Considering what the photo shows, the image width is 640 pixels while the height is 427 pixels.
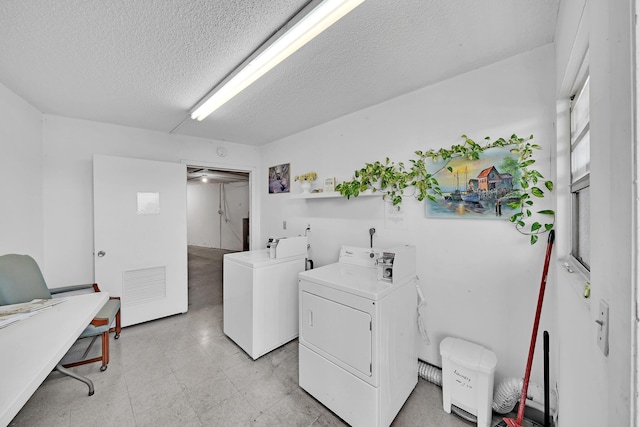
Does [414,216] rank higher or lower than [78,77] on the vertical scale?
lower

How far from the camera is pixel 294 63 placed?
1882mm


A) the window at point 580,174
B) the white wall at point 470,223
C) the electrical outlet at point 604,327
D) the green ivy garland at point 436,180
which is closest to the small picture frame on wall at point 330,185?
the green ivy garland at point 436,180

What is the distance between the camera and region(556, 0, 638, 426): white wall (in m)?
0.52

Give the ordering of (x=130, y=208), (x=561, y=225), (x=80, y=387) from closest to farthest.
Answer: (x=561, y=225) < (x=80, y=387) < (x=130, y=208)

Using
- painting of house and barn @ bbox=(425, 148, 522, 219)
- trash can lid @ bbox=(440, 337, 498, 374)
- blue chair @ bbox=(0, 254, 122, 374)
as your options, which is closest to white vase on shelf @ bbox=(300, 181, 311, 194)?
painting of house and barn @ bbox=(425, 148, 522, 219)

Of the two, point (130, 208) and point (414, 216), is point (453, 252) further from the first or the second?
point (130, 208)

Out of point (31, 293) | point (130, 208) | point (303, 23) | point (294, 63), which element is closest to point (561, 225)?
point (303, 23)

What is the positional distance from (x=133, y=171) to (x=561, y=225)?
4251 millimetres

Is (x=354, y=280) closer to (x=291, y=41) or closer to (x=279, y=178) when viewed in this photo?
(x=291, y=41)

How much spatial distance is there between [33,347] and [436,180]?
8.96 ft

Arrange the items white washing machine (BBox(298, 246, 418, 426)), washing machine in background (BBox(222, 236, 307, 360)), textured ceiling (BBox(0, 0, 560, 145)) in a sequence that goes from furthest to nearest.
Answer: washing machine in background (BBox(222, 236, 307, 360))
white washing machine (BBox(298, 246, 418, 426))
textured ceiling (BBox(0, 0, 560, 145))

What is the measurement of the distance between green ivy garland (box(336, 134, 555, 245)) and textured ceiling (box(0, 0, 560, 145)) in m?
0.63

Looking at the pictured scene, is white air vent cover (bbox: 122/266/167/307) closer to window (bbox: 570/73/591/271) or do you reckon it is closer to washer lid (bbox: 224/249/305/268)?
washer lid (bbox: 224/249/305/268)

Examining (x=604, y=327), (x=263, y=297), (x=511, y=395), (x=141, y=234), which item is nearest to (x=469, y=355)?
(x=511, y=395)
